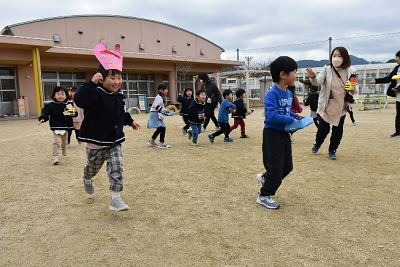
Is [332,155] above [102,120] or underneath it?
underneath

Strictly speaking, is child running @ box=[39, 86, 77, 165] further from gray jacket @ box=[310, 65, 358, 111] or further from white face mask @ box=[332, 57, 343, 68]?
white face mask @ box=[332, 57, 343, 68]

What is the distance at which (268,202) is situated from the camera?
121 inches

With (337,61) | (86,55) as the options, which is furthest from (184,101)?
(86,55)

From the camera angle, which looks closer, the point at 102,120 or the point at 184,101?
the point at 102,120

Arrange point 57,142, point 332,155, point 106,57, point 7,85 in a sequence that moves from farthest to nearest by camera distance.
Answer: point 7,85, point 57,142, point 332,155, point 106,57

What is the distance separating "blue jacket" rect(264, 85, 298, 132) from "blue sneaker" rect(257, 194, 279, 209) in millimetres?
736

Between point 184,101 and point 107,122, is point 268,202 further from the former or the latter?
point 184,101

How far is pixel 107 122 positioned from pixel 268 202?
183cm

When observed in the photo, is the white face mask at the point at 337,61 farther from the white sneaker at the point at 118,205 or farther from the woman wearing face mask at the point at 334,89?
the white sneaker at the point at 118,205

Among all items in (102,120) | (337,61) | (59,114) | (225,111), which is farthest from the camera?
(225,111)

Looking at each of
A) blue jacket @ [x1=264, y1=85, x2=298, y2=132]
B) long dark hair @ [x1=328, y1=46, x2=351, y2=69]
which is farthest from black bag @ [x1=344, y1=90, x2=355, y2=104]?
blue jacket @ [x1=264, y1=85, x2=298, y2=132]

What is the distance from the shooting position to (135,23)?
905 inches

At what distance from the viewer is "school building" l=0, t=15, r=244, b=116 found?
634 inches

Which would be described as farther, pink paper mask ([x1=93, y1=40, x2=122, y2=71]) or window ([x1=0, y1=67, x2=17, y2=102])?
window ([x1=0, y1=67, x2=17, y2=102])
